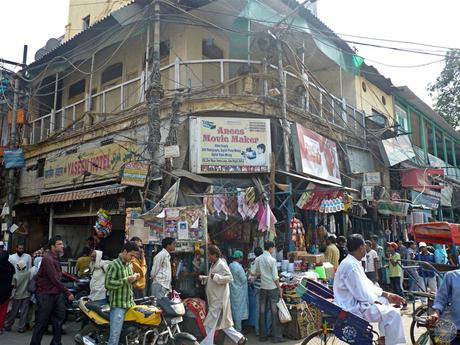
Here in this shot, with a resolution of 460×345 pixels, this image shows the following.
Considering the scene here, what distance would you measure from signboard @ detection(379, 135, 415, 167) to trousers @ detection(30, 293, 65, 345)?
12.1 m

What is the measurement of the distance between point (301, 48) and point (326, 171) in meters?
3.89

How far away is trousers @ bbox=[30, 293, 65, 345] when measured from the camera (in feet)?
20.2

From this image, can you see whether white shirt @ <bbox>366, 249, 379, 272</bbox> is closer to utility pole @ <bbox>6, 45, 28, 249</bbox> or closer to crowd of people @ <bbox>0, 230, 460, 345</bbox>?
crowd of people @ <bbox>0, 230, 460, 345</bbox>

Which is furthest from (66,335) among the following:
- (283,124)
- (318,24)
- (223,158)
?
(318,24)

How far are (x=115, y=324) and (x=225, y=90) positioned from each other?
24.2ft

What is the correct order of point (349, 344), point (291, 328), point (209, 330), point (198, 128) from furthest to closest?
point (198, 128) < point (291, 328) < point (209, 330) < point (349, 344)

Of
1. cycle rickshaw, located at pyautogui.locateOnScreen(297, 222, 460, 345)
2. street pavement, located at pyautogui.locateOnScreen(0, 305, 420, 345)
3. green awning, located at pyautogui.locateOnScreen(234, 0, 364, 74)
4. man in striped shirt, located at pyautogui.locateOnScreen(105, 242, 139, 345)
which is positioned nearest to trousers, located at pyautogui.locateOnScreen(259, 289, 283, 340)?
street pavement, located at pyautogui.locateOnScreen(0, 305, 420, 345)

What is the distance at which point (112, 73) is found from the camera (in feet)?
47.4

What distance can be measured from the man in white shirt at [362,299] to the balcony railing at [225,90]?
6.87 metres

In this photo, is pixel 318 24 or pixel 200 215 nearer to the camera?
pixel 200 215

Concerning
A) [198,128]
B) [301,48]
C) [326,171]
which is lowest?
[326,171]

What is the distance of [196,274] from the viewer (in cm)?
777

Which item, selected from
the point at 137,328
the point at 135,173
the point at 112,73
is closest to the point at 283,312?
the point at 137,328

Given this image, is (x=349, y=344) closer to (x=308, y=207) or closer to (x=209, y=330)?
(x=209, y=330)
